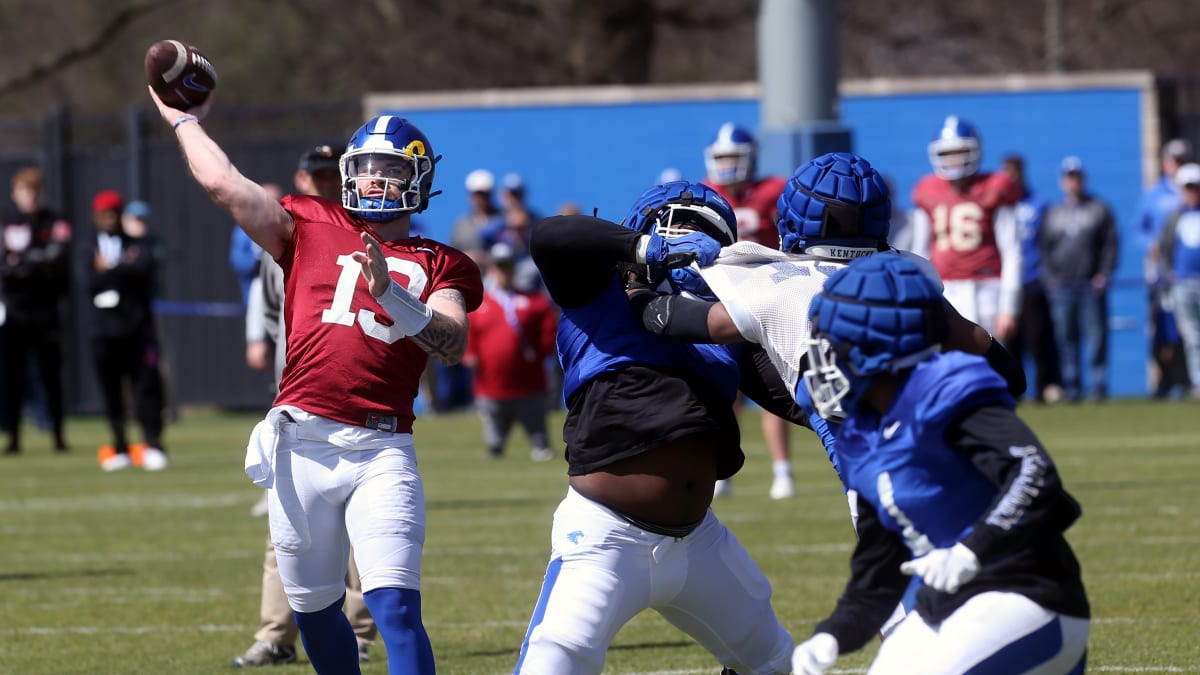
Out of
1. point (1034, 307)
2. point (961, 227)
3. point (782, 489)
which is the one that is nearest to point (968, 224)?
point (961, 227)

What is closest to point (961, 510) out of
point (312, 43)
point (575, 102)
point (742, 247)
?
point (742, 247)

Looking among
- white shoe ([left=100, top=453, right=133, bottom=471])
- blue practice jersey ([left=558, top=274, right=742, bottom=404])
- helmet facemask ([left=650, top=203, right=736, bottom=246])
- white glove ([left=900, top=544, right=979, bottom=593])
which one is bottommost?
white shoe ([left=100, top=453, right=133, bottom=471])

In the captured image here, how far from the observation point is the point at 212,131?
26.7m

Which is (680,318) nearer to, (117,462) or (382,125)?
(382,125)

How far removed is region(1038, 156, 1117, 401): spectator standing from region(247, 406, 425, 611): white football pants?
45.6ft

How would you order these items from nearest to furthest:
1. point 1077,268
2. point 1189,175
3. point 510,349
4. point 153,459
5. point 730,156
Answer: point 730,156 → point 510,349 → point 153,459 → point 1189,175 → point 1077,268

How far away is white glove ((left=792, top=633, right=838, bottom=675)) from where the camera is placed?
4.14 meters

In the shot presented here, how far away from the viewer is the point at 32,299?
17.2 m

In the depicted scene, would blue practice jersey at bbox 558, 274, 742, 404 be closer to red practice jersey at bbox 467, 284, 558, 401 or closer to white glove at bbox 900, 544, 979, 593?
white glove at bbox 900, 544, 979, 593

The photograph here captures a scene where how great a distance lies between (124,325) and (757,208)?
237 inches

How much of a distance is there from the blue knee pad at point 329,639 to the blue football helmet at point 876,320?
6.67 ft

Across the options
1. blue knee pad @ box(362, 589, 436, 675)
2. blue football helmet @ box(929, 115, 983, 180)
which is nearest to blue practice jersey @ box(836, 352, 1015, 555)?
blue knee pad @ box(362, 589, 436, 675)

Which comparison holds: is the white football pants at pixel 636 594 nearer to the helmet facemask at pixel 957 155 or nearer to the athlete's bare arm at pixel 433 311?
the athlete's bare arm at pixel 433 311

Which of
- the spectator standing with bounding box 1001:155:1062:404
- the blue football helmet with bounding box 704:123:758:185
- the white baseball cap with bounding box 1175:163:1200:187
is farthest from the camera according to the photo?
the spectator standing with bounding box 1001:155:1062:404
